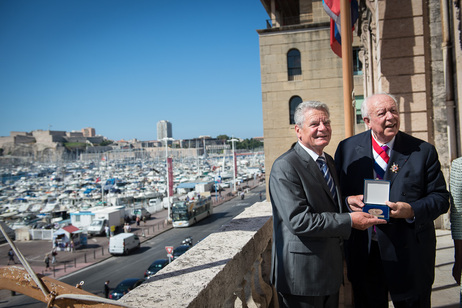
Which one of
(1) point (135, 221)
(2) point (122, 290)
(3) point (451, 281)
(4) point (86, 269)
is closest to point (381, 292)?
(3) point (451, 281)

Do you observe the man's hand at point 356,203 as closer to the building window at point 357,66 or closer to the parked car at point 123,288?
the building window at point 357,66

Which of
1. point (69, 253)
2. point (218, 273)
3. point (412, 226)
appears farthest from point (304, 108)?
point (69, 253)

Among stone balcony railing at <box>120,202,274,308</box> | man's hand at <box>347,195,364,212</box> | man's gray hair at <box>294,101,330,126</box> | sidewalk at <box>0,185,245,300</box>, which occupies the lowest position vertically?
sidewalk at <box>0,185,245,300</box>

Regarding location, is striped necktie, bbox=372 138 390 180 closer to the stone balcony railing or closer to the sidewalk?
the stone balcony railing

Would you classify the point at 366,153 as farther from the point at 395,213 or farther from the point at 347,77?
the point at 347,77

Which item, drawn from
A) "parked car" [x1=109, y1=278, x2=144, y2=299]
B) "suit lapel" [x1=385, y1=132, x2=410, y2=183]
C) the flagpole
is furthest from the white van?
"suit lapel" [x1=385, y1=132, x2=410, y2=183]

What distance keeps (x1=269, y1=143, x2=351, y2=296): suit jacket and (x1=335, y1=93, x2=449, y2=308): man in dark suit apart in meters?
0.42

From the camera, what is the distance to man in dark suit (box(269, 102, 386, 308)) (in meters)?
2.51

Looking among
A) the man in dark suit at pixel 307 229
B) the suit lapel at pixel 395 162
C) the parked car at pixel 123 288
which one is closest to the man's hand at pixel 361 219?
the man in dark suit at pixel 307 229

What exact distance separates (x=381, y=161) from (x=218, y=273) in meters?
1.71

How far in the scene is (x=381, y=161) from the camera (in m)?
3.08

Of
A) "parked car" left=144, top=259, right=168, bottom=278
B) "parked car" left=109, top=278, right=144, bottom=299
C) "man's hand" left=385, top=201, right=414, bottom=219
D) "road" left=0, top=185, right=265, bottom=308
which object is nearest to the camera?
"man's hand" left=385, top=201, right=414, bottom=219

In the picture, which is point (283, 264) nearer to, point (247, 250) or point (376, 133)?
point (247, 250)

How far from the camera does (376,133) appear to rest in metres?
3.10
